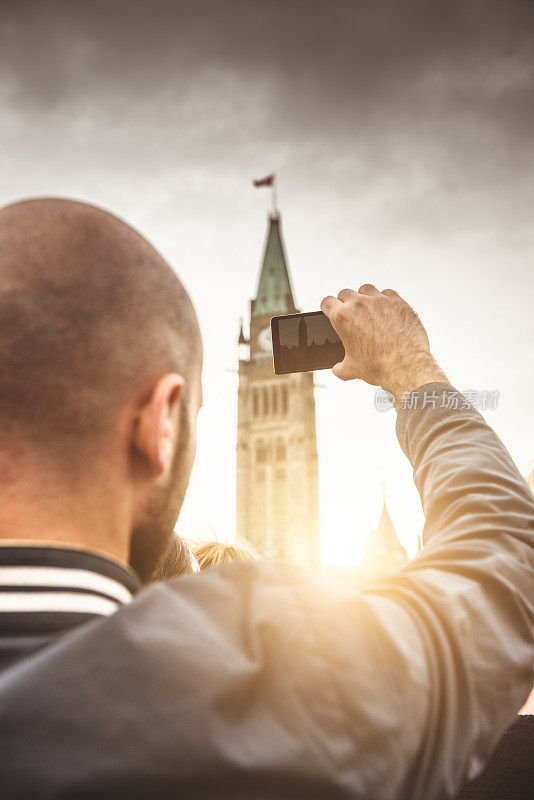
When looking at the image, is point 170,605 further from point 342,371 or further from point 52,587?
point 342,371

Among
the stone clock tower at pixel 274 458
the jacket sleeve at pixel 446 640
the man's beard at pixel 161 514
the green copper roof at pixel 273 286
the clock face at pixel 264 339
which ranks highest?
the green copper roof at pixel 273 286

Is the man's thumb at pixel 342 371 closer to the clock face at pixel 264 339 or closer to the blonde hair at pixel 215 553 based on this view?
the blonde hair at pixel 215 553

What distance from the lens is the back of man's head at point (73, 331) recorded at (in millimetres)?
791

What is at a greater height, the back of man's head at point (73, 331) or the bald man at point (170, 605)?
the back of man's head at point (73, 331)

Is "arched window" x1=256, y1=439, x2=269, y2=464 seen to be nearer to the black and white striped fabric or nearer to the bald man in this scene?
the bald man

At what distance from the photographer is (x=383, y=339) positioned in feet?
4.01

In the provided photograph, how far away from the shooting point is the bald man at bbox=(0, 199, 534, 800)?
577mm

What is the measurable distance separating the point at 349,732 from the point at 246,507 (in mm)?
40358

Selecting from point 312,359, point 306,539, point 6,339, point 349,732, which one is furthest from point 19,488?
point 306,539

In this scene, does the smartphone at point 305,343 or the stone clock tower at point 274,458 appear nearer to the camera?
the smartphone at point 305,343

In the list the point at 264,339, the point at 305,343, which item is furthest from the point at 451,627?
the point at 264,339

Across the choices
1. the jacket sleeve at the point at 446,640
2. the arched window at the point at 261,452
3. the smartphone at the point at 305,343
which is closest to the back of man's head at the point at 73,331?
the jacket sleeve at the point at 446,640

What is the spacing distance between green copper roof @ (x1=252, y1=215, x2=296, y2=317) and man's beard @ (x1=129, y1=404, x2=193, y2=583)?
143 feet

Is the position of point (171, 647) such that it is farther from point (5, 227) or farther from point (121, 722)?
point (5, 227)
